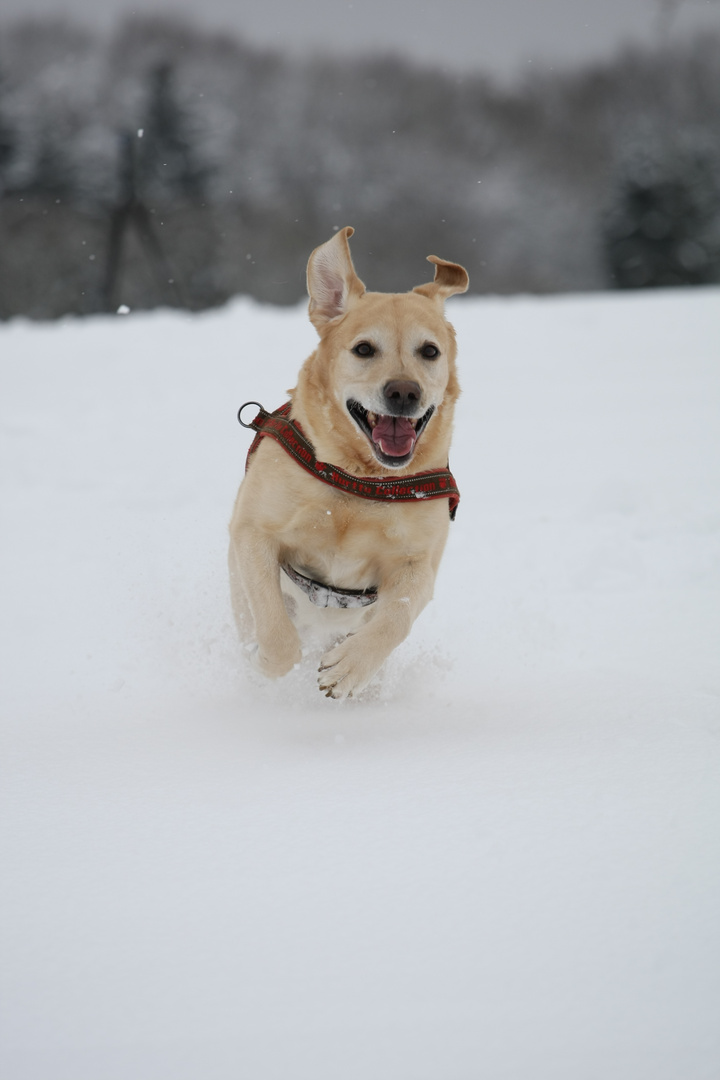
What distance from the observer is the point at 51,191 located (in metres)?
22.6

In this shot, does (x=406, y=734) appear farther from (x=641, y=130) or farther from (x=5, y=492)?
(x=641, y=130)

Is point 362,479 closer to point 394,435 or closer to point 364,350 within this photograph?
point 394,435

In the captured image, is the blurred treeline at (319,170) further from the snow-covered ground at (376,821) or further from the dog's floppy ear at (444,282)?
Result: the dog's floppy ear at (444,282)

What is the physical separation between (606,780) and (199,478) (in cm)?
492

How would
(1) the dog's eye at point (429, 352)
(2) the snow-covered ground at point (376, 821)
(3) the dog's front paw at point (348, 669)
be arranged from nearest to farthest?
(2) the snow-covered ground at point (376, 821), (3) the dog's front paw at point (348, 669), (1) the dog's eye at point (429, 352)

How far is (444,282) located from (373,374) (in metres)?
0.80

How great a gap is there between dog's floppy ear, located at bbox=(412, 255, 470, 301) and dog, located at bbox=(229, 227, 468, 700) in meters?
0.20

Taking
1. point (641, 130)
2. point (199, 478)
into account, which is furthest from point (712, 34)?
point (199, 478)

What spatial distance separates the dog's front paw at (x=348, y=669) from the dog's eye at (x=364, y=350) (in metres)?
0.93

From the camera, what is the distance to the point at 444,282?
368 cm

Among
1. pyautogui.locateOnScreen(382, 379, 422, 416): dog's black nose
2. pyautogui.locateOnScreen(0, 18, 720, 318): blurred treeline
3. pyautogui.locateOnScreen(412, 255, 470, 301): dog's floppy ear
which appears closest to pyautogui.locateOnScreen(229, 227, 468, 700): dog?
pyautogui.locateOnScreen(382, 379, 422, 416): dog's black nose

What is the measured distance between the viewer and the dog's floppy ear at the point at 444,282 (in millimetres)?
3598

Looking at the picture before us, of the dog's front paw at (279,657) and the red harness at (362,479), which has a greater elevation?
the red harness at (362,479)

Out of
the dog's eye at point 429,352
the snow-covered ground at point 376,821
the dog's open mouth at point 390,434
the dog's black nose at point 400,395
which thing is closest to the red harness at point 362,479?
the dog's open mouth at point 390,434
